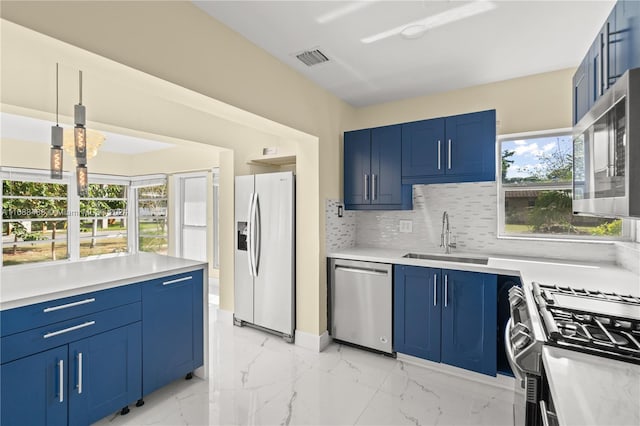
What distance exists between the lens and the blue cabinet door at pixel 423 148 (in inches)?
111

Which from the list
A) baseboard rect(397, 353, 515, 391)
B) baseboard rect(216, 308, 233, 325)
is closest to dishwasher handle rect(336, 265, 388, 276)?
baseboard rect(397, 353, 515, 391)

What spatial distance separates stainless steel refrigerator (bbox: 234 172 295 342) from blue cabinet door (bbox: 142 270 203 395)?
0.96 meters

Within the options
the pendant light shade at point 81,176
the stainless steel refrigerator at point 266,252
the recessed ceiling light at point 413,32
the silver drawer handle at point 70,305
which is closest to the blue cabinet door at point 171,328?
the silver drawer handle at point 70,305

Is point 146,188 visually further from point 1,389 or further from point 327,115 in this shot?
point 1,389

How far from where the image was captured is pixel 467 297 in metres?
2.46

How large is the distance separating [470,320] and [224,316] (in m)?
2.83

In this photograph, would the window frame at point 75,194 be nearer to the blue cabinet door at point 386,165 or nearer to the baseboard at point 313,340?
the baseboard at point 313,340

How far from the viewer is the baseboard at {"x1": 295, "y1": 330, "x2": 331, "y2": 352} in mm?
3016

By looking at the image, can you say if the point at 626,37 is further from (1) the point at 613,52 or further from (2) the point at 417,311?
(2) the point at 417,311

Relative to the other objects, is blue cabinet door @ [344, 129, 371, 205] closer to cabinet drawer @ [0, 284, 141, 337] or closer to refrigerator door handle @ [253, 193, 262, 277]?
refrigerator door handle @ [253, 193, 262, 277]

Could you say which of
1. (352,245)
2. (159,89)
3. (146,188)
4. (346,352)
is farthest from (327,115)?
(146,188)

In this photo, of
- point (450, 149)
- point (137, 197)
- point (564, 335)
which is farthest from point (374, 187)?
point (137, 197)

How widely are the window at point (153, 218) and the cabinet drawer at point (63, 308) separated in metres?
4.12

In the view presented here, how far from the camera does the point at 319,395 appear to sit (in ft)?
7.55
